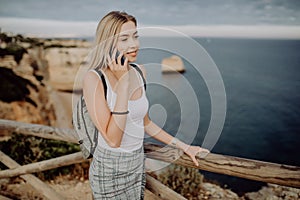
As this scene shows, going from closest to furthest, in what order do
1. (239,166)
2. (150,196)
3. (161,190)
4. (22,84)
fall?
1. (239,166)
2. (161,190)
3. (150,196)
4. (22,84)

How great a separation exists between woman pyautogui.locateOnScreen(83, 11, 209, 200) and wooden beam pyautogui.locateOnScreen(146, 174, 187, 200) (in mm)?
203

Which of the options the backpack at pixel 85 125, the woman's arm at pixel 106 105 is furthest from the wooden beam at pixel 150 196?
the woman's arm at pixel 106 105

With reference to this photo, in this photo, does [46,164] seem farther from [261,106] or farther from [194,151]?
[261,106]

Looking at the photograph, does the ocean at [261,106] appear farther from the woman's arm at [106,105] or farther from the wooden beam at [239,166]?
the woman's arm at [106,105]

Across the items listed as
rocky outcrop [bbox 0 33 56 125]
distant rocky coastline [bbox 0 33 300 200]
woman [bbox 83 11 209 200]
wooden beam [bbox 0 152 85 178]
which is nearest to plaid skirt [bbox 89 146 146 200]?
woman [bbox 83 11 209 200]

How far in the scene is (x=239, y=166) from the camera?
4.29 feet

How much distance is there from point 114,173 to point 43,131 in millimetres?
936

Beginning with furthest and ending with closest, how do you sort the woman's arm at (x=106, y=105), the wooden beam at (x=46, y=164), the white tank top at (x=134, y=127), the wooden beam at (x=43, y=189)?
the wooden beam at (x=43, y=189) → the wooden beam at (x=46, y=164) → the white tank top at (x=134, y=127) → the woman's arm at (x=106, y=105)

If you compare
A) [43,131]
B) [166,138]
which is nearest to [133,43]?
[166,138]

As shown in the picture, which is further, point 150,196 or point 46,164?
point 46,164

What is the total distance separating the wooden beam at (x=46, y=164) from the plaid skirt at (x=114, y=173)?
550 millimetres

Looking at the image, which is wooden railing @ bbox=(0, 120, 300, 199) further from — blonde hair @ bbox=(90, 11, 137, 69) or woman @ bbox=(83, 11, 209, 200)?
blonde hair @ bbox=(90, 11, 137, 69)

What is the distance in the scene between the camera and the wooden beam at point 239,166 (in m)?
1.20

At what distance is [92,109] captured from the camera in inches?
42.5
